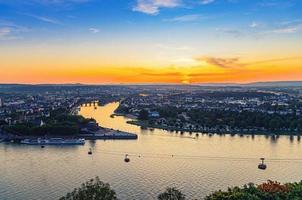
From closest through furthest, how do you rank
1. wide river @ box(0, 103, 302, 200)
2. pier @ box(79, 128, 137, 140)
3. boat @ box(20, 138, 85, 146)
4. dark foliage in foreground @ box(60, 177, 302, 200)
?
dark foliage in foreground @ box(60, 177, 302, 200), wide river @ box(0, 103, 302, 200), boat @ box(20, 138, 85, 146), pier @ box(79, 128, 137, 140)

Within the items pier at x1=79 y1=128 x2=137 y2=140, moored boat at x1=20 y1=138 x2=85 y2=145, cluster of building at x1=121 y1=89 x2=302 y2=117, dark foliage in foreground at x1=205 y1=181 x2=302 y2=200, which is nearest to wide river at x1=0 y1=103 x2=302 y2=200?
moored boat at x1=20 y1=138 x2=85 y2=145

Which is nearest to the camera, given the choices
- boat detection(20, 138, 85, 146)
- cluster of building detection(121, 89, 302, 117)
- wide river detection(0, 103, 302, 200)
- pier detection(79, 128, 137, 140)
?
wide river detection(0, 103, 302, 200)

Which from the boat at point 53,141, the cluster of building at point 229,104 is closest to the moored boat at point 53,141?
the boat at point 53,141

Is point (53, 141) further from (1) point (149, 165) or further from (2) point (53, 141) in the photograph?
(1) point (149, 165)

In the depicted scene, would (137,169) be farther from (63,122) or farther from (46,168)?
(63,122)

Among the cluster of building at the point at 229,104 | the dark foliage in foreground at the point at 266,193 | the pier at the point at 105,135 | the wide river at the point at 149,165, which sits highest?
the dark foliage in foreground at the point at 266,193

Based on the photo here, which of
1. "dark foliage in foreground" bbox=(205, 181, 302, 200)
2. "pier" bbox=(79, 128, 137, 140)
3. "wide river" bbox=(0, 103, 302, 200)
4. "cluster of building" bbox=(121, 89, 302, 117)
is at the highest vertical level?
"dark foliage in foreground" bbox=(205, 181, 302, 200)

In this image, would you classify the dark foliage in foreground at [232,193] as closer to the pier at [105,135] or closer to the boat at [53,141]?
the boat at [53,141]

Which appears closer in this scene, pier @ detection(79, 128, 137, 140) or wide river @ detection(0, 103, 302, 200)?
wide river @ detection(0, 103, 302, 200)

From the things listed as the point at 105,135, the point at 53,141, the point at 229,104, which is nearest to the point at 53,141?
the point at 53,141

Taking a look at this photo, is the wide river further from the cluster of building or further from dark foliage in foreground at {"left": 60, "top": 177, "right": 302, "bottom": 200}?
the cluster of building
